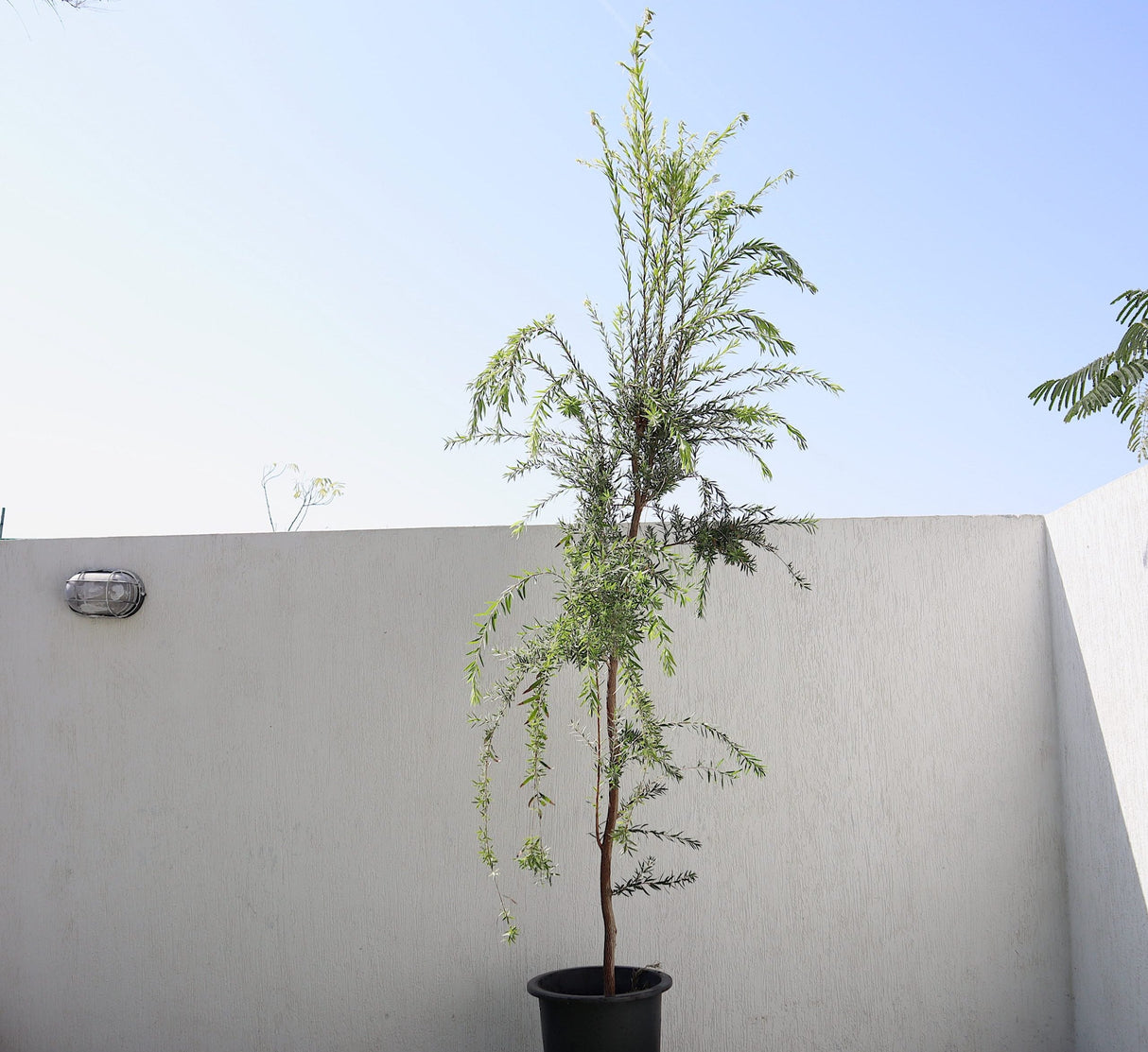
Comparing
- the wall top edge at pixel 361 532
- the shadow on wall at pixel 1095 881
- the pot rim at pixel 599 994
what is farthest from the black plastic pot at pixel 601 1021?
the wall top edge at pixel 361 532

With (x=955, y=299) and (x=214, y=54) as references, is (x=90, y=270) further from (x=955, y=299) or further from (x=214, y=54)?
(x=955, y=299)

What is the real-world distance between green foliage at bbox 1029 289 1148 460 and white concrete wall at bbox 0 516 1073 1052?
443mm

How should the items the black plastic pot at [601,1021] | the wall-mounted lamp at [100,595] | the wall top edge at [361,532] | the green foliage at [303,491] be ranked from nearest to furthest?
the black plastic pot at [601,1021] → the wall top edge at [361,532] → the wall-mounted lamp at [100,595] → the green foliage at [303,491]

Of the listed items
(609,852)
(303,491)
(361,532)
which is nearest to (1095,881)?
(609,852)

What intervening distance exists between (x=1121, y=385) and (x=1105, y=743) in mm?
1111

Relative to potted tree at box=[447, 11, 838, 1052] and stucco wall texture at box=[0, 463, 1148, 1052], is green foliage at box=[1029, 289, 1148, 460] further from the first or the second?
potted tree at box=[447, 11, 838, 1052]

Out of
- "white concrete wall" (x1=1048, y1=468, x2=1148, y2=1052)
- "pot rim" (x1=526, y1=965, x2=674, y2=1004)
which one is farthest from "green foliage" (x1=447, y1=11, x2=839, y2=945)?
"white concrete wall" (x1=1048, y1=468, x2=1148, y2=1052)

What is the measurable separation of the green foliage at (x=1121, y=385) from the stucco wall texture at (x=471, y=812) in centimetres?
40

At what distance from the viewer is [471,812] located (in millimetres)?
3090

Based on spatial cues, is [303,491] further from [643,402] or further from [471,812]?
[643,402]

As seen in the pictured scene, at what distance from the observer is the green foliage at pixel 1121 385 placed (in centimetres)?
300

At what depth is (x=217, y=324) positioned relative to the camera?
242 inches

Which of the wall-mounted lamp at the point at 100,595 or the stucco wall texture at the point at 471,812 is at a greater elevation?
the wall-mounted lamp at the point at 100,595

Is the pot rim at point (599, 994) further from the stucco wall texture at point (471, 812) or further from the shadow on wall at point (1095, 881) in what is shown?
the shadow on wall at point (1095, 881)
